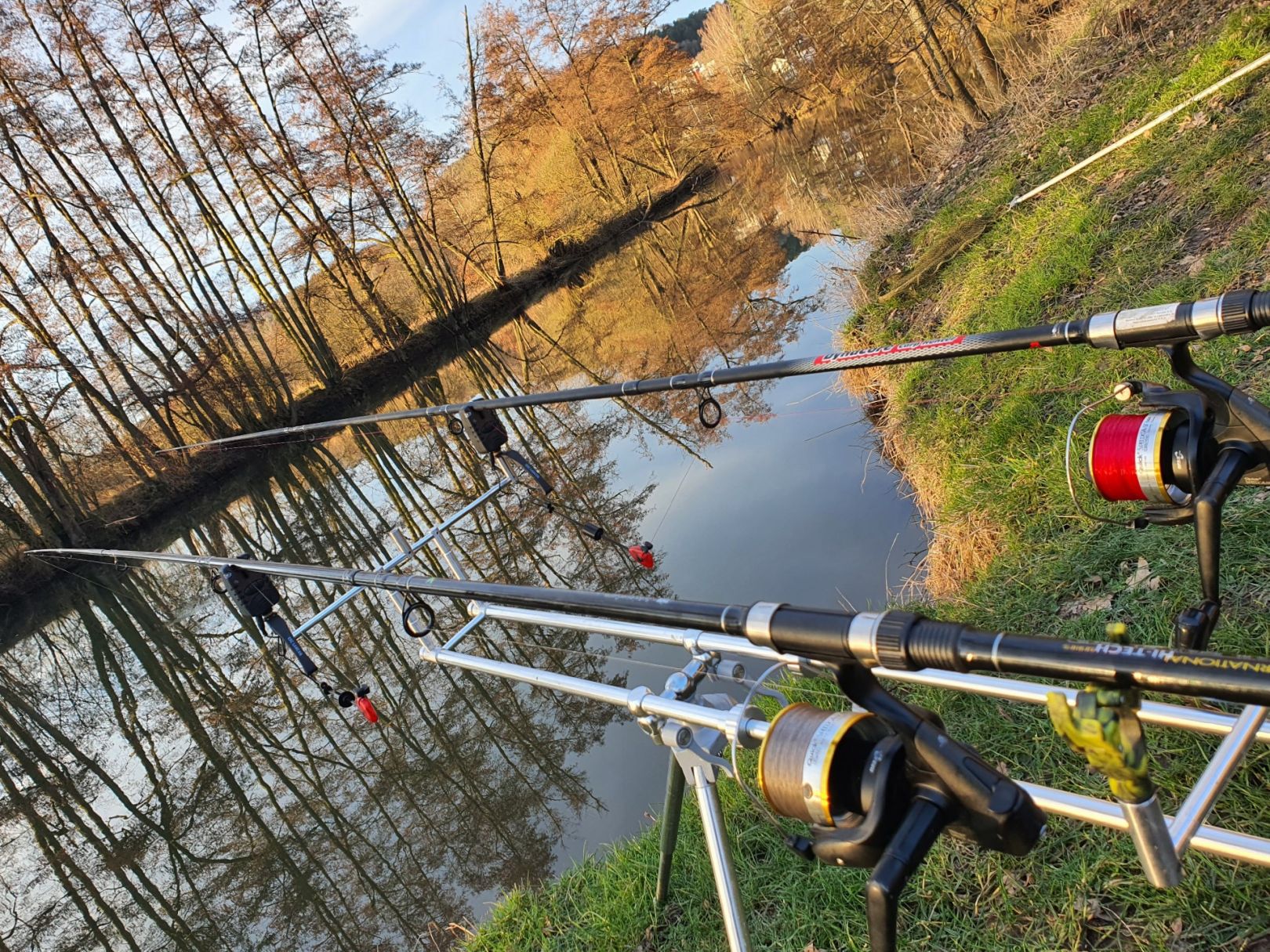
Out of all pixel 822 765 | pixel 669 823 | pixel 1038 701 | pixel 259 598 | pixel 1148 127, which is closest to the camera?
pixel 822 765

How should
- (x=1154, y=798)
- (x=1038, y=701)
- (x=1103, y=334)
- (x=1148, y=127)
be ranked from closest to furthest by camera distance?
(x=1154, y=798), (x=1038, y=701), (x=1103, y=334), (x=1148, y=127)

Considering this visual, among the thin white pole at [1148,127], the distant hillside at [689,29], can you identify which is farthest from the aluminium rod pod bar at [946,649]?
the distant hillside at [689,29]

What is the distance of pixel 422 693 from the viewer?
6059mm

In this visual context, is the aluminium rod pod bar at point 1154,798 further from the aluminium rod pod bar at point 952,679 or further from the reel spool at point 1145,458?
the reel spool at point 1145,458

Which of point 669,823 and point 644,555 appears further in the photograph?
point 644,555

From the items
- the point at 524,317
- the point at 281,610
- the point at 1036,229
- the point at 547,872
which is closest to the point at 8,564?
the point at 281,610

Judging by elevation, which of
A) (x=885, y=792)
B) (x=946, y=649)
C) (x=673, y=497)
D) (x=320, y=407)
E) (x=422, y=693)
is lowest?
(x=422, y=693)

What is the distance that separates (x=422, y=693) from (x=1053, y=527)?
4.49m

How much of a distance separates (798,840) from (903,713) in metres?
0.35

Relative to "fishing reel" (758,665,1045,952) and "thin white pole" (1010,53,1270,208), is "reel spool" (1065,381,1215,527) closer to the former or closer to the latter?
"fishing reel" (758,665,1045,952)

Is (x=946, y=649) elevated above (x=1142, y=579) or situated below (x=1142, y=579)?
above

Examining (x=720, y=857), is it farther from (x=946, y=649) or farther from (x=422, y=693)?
(x=422, y=693)

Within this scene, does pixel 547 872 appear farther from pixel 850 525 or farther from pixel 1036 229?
pixel 1036 229

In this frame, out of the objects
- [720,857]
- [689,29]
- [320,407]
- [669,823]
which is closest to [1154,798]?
[720,857]
